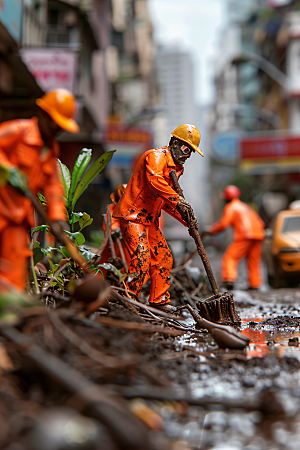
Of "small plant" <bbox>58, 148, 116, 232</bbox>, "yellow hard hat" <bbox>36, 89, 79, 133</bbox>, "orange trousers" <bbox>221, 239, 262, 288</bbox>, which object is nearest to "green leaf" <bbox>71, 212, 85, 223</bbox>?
"small plant" <bbox>58, 148, 116, 232</bbox>

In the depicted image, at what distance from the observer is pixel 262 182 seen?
3544 centimetres

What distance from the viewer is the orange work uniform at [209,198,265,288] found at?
8570 mm

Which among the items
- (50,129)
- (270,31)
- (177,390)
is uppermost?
(270,31)

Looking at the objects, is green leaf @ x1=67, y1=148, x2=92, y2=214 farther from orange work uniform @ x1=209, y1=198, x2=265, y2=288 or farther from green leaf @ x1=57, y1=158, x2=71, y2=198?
orange work uniform @ x1=209, y1=198, x2=265, y2=288

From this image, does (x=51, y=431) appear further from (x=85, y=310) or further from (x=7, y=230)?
(x=7, y=230)

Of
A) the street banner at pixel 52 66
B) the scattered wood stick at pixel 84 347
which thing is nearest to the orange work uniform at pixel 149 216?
the scattered wood stick at pixel 84 347

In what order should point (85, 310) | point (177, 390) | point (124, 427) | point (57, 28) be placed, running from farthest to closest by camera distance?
point (57, 28) < point (85, 310) < point (177, 390) < point (124, 427)

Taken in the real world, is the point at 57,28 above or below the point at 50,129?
above

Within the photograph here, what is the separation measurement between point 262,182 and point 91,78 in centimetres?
2012

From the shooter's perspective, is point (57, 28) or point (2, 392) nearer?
point (2, 392)

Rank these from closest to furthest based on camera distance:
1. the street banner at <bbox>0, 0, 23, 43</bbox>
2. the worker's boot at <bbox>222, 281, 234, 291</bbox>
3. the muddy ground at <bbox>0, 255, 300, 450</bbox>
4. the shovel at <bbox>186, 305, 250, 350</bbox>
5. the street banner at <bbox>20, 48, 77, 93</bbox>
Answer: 1. the muddy ground at <bbox>0, 255, 300, 450</bbox>
2. the shovel at <bbox>186, 305, 250, 350</bbox>
3. the street banner at <bbox>0, 0, 23, 43</bbox>
4. the worker's boot at <bbox>222, 281, 234, 291</bbox>
5. the street banner at <bbox>20, 48, 77, 93</bbox>

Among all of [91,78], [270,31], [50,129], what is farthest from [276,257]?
[270,31]

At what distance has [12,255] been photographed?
3.18m

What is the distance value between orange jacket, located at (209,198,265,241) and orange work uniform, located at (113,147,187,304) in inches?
145
